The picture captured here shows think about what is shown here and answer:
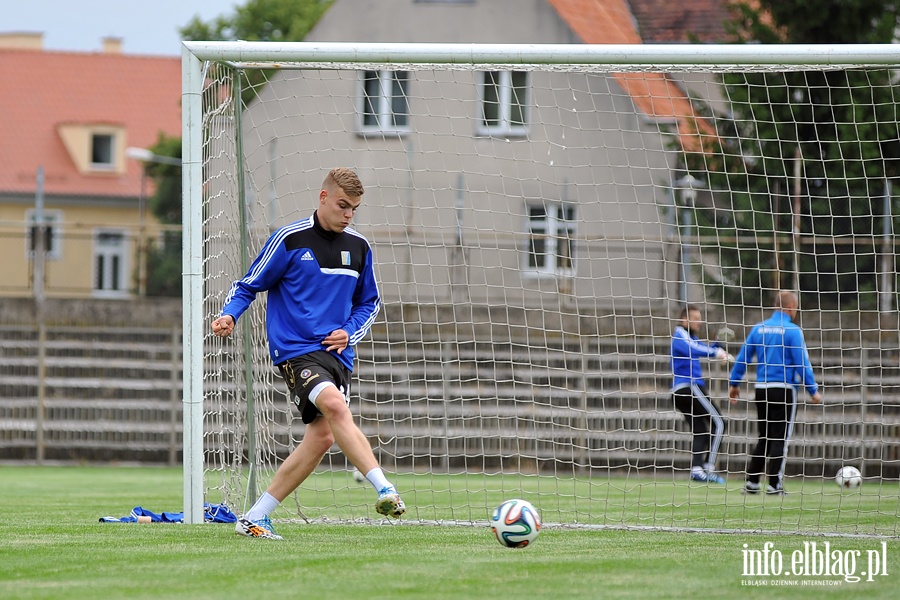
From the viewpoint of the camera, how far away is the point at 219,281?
27.8 ft

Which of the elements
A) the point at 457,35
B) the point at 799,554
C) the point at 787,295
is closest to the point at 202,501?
the point at 799,554

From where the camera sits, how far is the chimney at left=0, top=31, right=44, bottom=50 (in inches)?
1976

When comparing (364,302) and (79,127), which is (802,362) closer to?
(364,302)

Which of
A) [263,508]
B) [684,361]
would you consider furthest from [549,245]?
[263,508]

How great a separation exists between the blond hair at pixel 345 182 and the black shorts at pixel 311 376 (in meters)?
0.85

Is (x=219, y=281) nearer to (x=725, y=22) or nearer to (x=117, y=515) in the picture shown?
(x=117, y=515)

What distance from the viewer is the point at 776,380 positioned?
1159 cm

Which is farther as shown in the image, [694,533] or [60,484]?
[60,484]

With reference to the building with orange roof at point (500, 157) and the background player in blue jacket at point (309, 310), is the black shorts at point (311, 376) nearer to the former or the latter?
the background player in blue jacket at point (309, 310)

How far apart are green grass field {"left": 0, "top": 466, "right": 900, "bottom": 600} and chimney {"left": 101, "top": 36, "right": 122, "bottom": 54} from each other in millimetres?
45198

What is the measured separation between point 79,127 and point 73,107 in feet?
8.26

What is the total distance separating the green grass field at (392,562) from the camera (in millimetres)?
4930

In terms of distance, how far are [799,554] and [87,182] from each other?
38.4 metres

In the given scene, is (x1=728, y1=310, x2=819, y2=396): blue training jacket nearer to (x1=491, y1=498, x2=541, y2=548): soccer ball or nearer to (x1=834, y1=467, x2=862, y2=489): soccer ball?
(x1=834, y1=467, x2=862, y2=489): soccer ball
